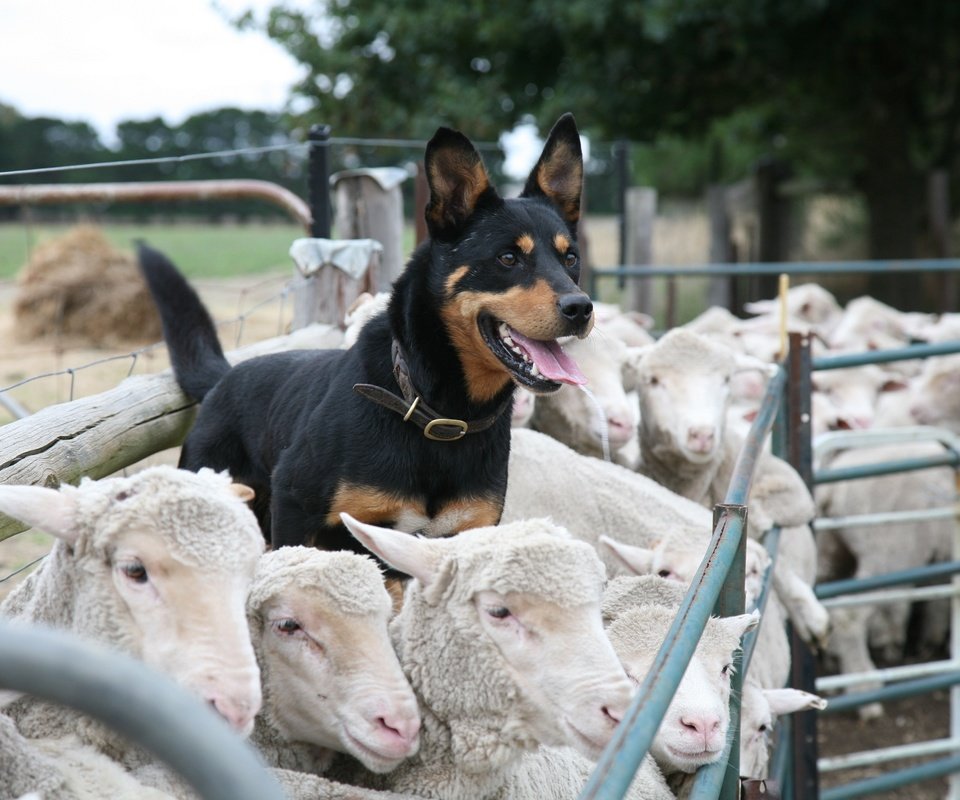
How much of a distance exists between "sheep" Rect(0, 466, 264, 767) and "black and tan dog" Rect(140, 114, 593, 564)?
90cm

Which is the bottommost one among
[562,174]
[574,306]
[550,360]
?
[550,360]

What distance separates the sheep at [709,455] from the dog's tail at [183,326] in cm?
177

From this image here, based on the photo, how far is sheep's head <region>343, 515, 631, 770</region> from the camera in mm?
2135

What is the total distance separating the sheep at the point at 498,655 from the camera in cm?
215

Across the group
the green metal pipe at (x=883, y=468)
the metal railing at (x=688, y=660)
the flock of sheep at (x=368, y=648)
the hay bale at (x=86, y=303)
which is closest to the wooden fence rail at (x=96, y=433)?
the flock of sheep at (x=368, y=648)

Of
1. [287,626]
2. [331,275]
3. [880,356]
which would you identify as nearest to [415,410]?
[287,626]

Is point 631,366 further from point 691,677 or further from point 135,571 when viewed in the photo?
point 135,571

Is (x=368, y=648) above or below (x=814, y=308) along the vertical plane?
below

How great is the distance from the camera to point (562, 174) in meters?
3.55

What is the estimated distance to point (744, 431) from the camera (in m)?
5.46

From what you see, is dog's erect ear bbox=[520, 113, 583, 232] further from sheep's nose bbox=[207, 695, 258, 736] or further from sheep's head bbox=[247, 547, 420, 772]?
sheep's nose bbox=[207, 695, 258, 736]

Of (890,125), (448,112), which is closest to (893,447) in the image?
(448,112)

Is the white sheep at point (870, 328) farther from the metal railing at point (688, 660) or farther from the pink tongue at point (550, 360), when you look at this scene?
the pink tongue at point (550, 360)

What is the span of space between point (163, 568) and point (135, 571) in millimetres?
61
